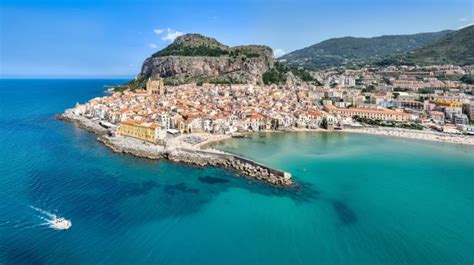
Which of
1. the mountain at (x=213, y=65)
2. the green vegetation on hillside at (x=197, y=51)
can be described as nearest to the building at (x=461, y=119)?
the mountain at (x=213, y=65)

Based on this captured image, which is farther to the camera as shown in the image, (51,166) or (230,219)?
(51,166)

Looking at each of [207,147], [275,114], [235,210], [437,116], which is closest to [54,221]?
[235,210]

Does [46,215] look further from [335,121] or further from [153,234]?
[335,121]

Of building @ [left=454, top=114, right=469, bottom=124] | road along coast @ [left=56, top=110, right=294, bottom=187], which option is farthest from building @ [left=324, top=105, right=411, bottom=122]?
road along coast @ [left=56, top=110, right=294, bottom=187]

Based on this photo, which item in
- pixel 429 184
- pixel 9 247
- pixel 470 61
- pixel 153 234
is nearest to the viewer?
pixel 9 247

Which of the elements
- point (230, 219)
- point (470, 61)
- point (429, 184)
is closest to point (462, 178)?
point (429, 184)

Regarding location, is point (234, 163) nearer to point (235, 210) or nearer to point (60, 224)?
point (235, 210)

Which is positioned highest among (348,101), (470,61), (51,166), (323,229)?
(470,61)

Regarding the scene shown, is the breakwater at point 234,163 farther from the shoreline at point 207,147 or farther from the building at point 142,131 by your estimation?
the building at point 142,131
